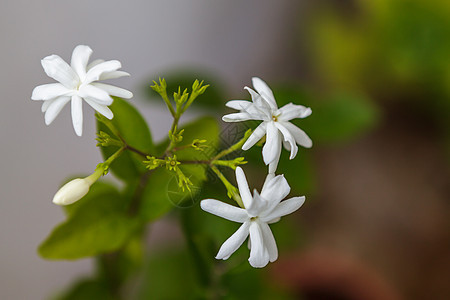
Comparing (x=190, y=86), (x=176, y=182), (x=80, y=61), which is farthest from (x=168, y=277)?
(x=80, y=61)

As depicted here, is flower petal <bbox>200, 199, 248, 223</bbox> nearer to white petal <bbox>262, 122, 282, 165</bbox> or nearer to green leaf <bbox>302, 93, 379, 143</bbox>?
white petal <bbox>262, 122, 282, 165</bbox>

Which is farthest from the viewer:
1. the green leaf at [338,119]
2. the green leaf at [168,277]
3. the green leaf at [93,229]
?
the green leaf at [168,277]

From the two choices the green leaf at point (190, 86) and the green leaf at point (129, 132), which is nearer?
the green leaf at point (129, 132)

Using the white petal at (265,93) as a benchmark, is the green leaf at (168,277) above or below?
below

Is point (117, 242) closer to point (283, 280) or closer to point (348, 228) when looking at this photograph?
point (283, 280)

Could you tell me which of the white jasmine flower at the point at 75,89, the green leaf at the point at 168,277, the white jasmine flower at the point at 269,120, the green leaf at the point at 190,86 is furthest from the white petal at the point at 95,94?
the green leaf at the point at 168,277

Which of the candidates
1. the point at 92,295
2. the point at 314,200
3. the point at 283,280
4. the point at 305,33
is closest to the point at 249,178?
the point at 283,280

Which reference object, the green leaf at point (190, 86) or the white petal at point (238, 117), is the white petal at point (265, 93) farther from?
the green leaf at point (190, 86)

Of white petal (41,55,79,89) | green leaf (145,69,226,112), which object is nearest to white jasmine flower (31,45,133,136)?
white petal (41,55,79,89)

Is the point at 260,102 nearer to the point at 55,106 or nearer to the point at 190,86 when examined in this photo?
the point at 55,106
